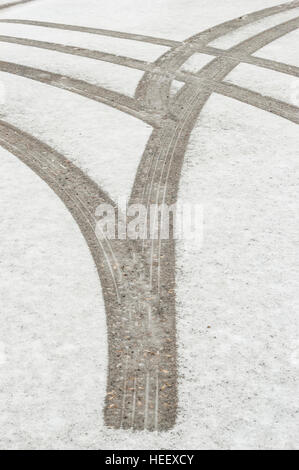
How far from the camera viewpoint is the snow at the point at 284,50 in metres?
24.1

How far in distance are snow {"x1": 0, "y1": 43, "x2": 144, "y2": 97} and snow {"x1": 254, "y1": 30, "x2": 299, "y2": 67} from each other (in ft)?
18.8

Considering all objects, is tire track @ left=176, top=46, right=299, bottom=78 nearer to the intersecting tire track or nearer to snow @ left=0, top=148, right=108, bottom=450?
the intersecting tire track

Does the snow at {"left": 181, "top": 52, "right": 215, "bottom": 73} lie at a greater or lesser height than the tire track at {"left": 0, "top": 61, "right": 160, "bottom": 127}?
greater

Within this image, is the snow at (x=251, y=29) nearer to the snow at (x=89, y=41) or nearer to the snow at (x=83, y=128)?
the snow at (x=89, y=41)

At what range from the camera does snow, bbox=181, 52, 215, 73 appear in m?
23.1

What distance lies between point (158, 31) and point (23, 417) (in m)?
21.6

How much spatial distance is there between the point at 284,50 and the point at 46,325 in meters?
18.3

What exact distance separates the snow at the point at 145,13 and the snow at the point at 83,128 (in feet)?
25.6

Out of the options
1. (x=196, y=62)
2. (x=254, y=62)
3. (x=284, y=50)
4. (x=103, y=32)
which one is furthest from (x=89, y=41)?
(x=284, y=50)

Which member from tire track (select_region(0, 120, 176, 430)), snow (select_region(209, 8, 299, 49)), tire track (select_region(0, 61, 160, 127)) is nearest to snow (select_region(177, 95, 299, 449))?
tire track (select_region(0, 120, 176, 430))

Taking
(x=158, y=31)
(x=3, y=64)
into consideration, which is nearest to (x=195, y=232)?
(x=3, y=64)

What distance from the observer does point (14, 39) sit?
86.8ft

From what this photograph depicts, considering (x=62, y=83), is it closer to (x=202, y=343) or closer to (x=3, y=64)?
(x=3, y=64)

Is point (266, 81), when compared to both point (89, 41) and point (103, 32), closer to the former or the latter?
point (89, 41)
